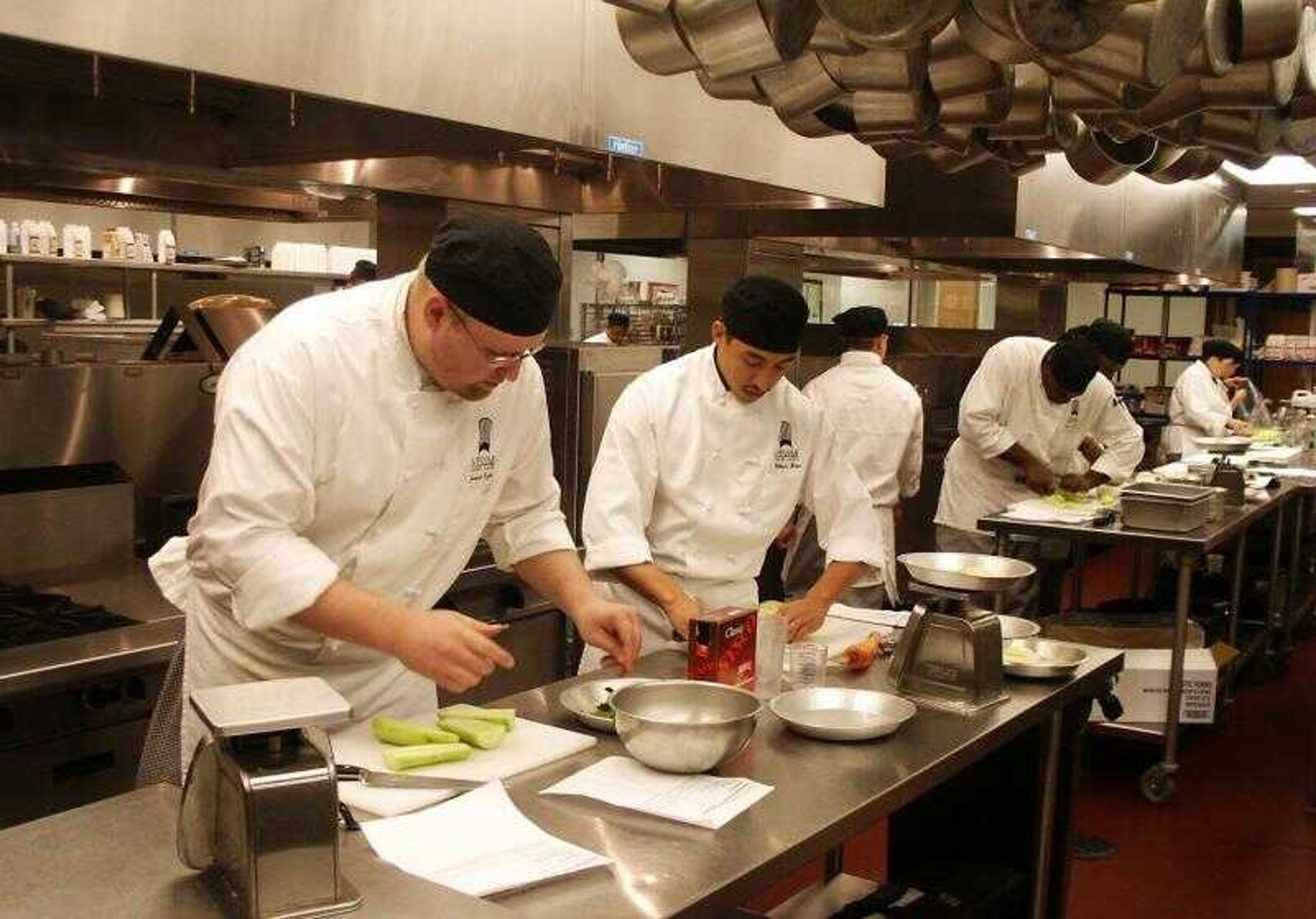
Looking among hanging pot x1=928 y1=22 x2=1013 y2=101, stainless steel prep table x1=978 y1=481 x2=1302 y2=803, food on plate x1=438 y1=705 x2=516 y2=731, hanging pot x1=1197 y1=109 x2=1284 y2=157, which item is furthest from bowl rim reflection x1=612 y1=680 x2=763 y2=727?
stainless steel prep table x1=978 y1=481 x2=1302 y2=803

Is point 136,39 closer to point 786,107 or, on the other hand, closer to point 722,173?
point 786,107

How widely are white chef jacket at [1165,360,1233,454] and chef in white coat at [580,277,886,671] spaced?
21.1 ft

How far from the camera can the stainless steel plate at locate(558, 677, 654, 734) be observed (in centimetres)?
198

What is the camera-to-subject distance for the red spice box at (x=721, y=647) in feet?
6.91

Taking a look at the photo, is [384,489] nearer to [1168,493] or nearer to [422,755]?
[422,755]

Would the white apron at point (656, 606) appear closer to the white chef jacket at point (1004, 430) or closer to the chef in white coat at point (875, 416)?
the chef in white coat at point (875, 416)

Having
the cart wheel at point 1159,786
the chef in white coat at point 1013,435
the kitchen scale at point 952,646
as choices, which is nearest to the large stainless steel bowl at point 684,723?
the kitchen scale at point 952,646

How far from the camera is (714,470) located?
2.96 meters

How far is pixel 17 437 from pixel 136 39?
4.42ft

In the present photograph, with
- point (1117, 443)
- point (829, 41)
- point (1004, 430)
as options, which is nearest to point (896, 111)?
point (829, 41)

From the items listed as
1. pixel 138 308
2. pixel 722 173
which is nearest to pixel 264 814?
pixel 722 173

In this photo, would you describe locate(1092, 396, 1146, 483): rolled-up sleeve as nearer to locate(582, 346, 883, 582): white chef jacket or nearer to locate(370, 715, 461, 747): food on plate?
locate(582, 346, 883, 582): white chef jacket

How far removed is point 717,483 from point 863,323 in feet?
8.42

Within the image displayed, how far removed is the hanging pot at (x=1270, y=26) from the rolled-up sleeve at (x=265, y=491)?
150cm
